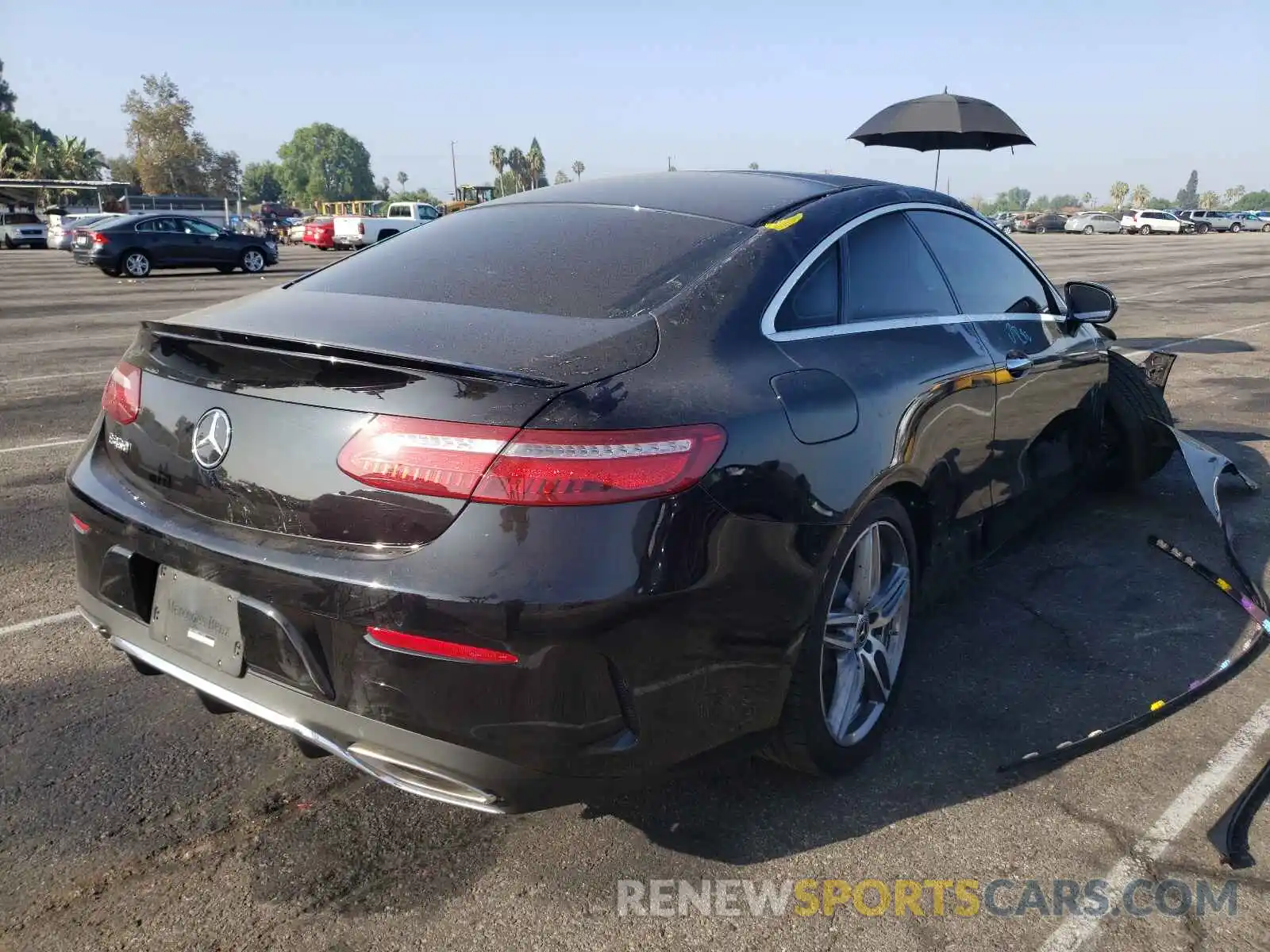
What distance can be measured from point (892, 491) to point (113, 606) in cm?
214

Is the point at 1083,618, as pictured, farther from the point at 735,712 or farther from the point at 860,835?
the point at 735,712

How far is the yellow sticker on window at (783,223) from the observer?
2842 millimetres

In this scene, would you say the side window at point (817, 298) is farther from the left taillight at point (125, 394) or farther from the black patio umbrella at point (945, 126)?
the black patio umbrella at point (945, 126)

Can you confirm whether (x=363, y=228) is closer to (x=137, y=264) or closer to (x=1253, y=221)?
(x=137, y=264)

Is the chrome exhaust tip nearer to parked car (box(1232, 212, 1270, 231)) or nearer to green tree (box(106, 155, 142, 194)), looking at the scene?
parked car (box(1232, 212, 1270, 231))

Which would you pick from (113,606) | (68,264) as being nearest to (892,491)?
(113,606)

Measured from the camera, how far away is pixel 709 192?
127 inches

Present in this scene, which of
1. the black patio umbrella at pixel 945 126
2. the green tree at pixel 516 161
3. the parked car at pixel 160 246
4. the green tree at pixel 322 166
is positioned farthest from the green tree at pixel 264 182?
the black patio umbrella at pixel 945 126

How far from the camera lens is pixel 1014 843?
8.27 feet

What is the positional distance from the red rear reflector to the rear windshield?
2.88ft

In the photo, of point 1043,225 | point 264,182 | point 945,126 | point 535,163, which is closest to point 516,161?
point 535,163

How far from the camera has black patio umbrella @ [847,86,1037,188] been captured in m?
11.7

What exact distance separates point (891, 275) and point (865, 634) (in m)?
1.18

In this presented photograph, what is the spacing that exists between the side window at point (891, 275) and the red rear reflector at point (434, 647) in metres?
1.55
